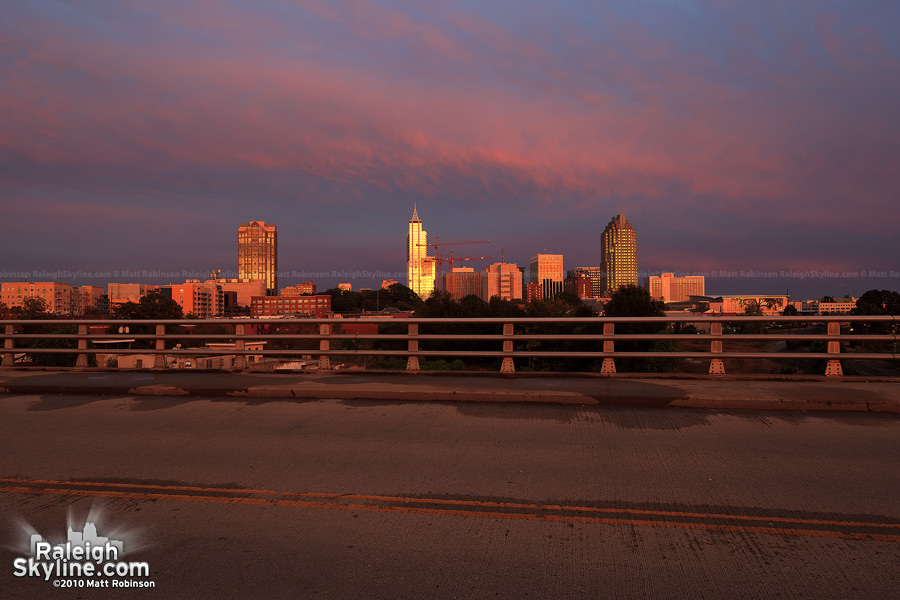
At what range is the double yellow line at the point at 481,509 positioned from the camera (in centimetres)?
433

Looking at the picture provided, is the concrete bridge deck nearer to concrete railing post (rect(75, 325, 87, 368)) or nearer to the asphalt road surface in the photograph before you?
the asphalt road surface

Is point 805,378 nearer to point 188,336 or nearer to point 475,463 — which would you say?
point 475,463

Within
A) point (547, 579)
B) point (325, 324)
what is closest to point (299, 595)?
point (547, 579)

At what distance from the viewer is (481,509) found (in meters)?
4.75

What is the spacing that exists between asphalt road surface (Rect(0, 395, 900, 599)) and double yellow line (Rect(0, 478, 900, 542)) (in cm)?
2

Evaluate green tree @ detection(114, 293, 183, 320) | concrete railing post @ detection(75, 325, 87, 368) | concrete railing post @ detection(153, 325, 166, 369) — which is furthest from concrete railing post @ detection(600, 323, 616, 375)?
green tree @ detection(114, 293, 183, 320)

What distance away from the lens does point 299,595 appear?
346 centimetres

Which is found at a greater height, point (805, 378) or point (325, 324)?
point (325, 324)

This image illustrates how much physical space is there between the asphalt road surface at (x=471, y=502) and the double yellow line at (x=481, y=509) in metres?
0.02

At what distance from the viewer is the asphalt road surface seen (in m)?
3.63

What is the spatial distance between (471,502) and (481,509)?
0.18 metres

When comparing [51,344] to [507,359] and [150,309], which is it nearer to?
[507,359]

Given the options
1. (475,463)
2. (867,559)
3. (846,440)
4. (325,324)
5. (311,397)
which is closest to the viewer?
(867,559)

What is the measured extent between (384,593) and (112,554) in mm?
2051
